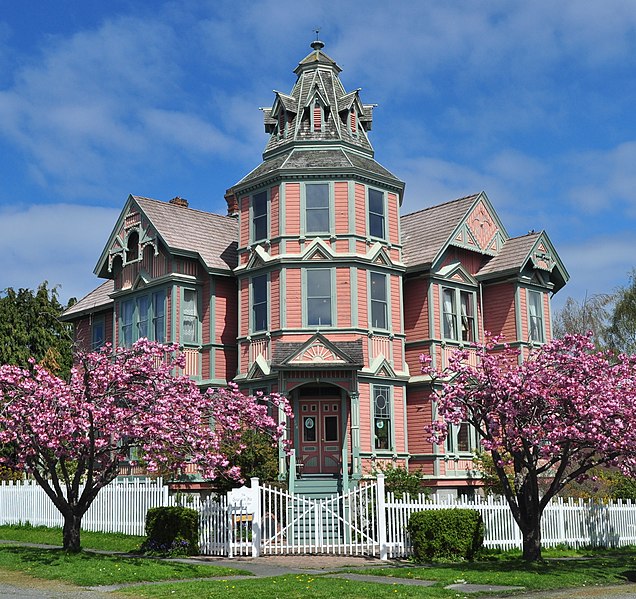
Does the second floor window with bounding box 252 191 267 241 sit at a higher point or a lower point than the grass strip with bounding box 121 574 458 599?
higher

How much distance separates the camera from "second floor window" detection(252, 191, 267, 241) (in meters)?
30.7

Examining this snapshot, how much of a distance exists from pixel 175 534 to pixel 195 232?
1353 cm

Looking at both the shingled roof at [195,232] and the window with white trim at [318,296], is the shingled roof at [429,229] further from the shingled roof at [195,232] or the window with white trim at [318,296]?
the shingled roof at [195,232]

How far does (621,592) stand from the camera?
1623cm

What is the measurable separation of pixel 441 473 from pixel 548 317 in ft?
27.1

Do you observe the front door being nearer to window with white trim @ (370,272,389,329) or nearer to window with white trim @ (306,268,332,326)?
window with white trim @ (306,268,332,326)

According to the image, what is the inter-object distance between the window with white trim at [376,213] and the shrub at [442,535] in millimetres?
11509

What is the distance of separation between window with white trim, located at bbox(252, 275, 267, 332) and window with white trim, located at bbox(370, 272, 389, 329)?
3702mm

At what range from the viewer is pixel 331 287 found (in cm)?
2938

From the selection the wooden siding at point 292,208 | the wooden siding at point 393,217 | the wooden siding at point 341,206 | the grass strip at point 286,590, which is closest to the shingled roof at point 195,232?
the wooden siding at point 292,208

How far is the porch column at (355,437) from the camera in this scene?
27.8 metres

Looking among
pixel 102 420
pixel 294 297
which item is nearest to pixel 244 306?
pixel 294 297

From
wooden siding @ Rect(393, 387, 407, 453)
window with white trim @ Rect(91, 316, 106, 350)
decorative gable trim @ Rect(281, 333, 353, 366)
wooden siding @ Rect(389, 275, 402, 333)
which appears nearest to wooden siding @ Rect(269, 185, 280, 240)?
decorative gable trim @ Rect(281, 333, 353, 366)

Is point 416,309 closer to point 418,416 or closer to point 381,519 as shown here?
point 418,416
